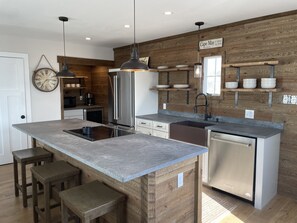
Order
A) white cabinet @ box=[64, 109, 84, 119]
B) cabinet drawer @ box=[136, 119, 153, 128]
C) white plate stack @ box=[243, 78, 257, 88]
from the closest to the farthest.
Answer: white plate stack @ box=[243, 78, 257, 88], cabinet drawer @ box=[136, 119, 153, 128], white cabinet @ box=[64, 109, 84, 119]

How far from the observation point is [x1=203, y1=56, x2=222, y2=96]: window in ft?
13.0

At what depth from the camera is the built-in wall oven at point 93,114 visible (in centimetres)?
623

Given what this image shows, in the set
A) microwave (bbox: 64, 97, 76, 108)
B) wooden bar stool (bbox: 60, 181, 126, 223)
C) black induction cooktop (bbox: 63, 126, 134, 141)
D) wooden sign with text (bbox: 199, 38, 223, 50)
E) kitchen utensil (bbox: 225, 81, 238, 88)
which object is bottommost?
wooden bar stool (bbox: 60, 181, 126, 223)

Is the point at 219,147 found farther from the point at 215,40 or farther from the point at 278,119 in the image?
the point at 215,40

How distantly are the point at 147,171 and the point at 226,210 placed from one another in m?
1.77

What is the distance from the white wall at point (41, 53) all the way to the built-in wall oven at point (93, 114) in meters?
1.22

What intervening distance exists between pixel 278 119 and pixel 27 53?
465cm

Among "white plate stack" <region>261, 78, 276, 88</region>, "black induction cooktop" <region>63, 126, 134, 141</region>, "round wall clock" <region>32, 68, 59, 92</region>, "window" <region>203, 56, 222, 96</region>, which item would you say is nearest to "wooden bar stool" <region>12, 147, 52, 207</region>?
"black induction cooktop" <region>63, 126, 134, 141</region>

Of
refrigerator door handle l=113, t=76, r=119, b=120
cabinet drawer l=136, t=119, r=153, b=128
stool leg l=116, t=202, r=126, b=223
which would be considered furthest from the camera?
refrigerator door handle l=113, t=76, r=119, b=120

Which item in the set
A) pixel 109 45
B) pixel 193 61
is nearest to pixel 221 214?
pixel 193 61

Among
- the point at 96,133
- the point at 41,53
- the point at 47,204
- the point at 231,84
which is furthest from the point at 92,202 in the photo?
the point at 41,53

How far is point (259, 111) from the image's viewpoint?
3385 mm

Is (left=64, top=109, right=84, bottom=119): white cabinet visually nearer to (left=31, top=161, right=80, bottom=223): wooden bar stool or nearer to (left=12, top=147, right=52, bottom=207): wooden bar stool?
(left=12, top=147, right=52, bottom=207): wooden bar stool

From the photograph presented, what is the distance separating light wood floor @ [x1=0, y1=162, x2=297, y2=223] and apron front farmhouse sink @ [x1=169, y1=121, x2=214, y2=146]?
2.57 feet
